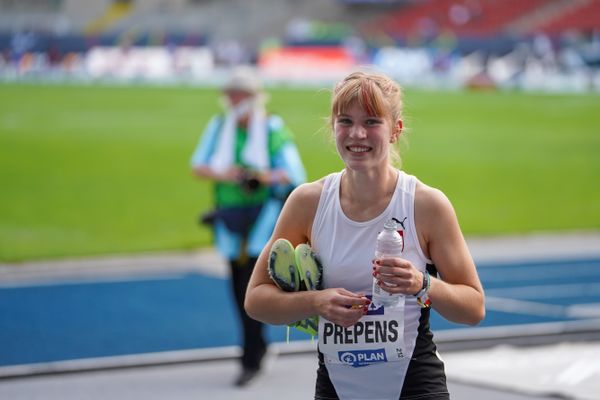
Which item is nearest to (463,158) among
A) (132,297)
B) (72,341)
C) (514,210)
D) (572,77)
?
(514,210)

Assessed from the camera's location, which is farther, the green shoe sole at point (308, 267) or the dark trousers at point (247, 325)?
the dark trousers at point (247, 325)

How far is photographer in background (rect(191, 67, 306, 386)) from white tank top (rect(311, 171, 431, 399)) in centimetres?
356

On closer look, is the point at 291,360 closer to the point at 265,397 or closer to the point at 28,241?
the point at 265,397

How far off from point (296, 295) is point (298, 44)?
147ft

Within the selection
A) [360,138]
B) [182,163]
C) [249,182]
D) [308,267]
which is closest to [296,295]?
[308,267]

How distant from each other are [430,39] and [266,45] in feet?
25.1

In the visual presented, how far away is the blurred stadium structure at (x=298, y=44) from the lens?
40.9 m

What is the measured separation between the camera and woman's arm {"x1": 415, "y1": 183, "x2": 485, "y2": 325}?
362 cm

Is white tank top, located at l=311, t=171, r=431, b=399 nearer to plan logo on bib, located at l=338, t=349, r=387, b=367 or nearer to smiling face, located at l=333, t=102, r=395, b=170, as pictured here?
plan logo on bib, located at l=338, t=349, r=387, b=367

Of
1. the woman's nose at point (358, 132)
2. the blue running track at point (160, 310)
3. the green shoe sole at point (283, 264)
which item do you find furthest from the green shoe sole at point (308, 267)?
the blue running track at point (160, 310)

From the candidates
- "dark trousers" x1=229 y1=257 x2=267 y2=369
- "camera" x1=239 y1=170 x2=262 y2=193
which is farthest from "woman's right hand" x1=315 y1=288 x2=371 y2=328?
"camera" x1=239 y1=170 x2=262 y2=193

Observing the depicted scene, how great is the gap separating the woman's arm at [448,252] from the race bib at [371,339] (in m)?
0.15

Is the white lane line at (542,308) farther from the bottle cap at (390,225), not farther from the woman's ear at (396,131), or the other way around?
the bottle cap at (390,225)

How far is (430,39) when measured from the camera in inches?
1861
